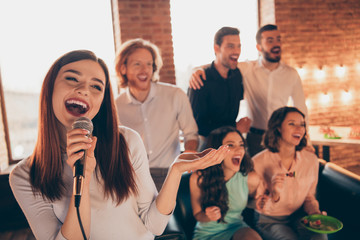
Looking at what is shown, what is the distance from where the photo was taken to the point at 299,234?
2168mm

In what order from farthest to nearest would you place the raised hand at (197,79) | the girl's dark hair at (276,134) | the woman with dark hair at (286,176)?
the raised hand at (197,79), the girl's dark hair at (276,134), the woman with dark hair at (286,176)

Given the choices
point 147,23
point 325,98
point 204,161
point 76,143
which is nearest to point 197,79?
point 147,23

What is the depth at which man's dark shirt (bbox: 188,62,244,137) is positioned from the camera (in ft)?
9.57

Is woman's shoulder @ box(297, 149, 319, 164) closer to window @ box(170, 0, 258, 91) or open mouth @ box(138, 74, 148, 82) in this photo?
open mouth @ box(138, 74, 148, 82)

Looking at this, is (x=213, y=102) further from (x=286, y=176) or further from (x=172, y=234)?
(x=172, y=234)

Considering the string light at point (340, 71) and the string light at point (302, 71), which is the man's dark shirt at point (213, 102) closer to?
the string light at point (302, 71)

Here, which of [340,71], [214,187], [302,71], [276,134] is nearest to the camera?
[214,187]

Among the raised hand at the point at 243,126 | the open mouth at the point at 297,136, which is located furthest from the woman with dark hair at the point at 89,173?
the raised hand at the point at 243,126

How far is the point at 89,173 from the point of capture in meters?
1.05

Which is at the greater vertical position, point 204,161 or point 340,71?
point 340,71

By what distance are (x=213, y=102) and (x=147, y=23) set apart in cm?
161

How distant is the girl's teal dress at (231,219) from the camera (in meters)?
2.10

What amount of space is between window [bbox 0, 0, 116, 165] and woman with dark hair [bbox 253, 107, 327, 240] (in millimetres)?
2495

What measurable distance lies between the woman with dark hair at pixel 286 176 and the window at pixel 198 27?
2144mm
